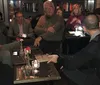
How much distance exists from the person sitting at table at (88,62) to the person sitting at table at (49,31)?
1702 mm

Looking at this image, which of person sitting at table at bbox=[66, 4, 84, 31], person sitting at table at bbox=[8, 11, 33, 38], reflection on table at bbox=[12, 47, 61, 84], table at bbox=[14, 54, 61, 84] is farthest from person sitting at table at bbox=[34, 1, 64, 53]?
table at bbox=[14, 54, 61, 84]

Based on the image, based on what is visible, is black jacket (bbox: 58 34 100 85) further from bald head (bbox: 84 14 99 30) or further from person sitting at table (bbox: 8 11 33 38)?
person sitting at table (bbox: 8 11 33 38)

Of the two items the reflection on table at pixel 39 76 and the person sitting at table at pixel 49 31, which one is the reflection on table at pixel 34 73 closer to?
the reflection on table at pixel 39 76

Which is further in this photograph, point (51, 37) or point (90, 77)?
point (51, 37)

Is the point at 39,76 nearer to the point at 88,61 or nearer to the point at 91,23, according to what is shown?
the point at 88,61

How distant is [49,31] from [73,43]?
2.46 feet

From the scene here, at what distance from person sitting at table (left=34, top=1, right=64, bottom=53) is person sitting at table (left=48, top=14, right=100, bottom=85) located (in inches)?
67.0

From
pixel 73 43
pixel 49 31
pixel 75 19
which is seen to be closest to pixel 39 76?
pixel 49 31

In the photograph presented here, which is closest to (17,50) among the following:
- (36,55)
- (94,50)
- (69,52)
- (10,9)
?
(36,55)

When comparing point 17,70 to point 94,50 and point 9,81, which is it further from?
point 94,50

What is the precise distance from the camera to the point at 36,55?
285 centimetres

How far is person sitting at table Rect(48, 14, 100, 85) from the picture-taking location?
5.37 feet

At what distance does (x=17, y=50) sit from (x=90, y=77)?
64.7 inches

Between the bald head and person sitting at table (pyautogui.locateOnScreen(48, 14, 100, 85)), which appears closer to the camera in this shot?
person sitting at table (pyautogui.locateOnScreen(48, 14, 100, 85))
